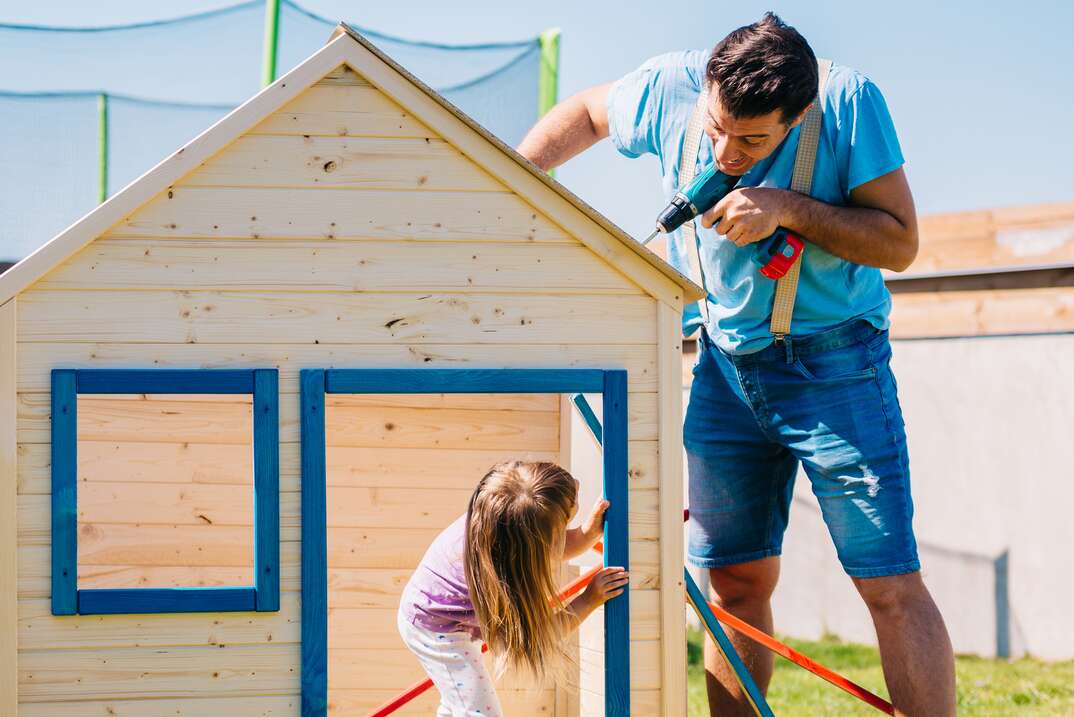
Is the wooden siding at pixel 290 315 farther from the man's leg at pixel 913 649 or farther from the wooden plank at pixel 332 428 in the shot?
the wooden plank at pixel 332 428

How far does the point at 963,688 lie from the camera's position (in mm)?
5562

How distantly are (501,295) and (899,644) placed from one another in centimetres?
130

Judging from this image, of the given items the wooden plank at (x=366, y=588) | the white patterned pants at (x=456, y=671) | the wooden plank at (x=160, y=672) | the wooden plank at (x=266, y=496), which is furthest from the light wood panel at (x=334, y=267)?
the wooden plank at (x=366, y=588)

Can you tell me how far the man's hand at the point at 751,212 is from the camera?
2.75 metres

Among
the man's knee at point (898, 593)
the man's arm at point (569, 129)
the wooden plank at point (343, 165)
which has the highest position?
the man's arm at point (569, 129)

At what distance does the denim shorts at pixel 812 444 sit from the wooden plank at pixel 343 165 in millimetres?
871

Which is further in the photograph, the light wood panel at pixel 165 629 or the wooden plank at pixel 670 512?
the wooden plank at pixel 670 512

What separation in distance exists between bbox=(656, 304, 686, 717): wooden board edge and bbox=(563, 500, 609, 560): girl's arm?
0.52 ft

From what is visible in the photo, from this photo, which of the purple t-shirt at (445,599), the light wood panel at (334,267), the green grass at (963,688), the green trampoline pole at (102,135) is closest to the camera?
the light wood panel at (334,267)

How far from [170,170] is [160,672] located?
1.20 m

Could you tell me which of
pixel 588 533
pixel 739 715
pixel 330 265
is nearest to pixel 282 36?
pixel 330 265

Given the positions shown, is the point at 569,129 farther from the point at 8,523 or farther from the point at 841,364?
the point at 8,523

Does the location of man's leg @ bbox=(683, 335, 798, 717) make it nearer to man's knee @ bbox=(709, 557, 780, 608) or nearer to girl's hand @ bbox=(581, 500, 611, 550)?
man's knee @ bbox=(709, 557, 780, 608)

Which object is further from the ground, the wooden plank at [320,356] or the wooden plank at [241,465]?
the wooden plank at [320,356]
